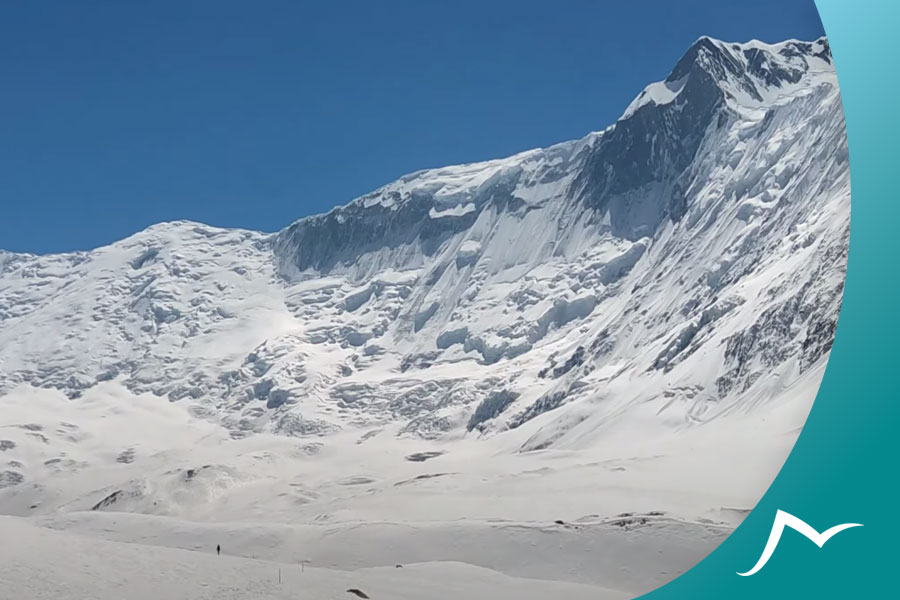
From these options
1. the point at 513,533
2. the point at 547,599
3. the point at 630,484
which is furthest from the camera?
the point at 630,484

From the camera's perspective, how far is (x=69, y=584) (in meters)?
35.1

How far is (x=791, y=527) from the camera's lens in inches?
1144

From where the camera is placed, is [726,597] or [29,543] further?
[29,543]

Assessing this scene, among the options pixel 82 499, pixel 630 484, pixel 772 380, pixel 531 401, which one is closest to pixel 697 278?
pixel 531 401

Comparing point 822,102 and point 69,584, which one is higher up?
point 822,102

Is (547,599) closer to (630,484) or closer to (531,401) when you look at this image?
(630,484)

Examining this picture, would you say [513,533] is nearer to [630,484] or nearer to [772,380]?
[630,484]

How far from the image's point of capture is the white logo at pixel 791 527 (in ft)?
93.1

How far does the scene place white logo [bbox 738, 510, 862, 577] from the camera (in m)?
28.4

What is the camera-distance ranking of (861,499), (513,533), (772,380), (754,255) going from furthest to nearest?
(754,255)
(772,380)
(513,533)
(861,499)

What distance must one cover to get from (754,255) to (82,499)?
12744 centimetres

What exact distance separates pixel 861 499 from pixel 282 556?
5346cm

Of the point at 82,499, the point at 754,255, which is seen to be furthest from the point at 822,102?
the point at 82,499

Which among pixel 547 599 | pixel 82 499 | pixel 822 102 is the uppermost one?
pixel 822 102
